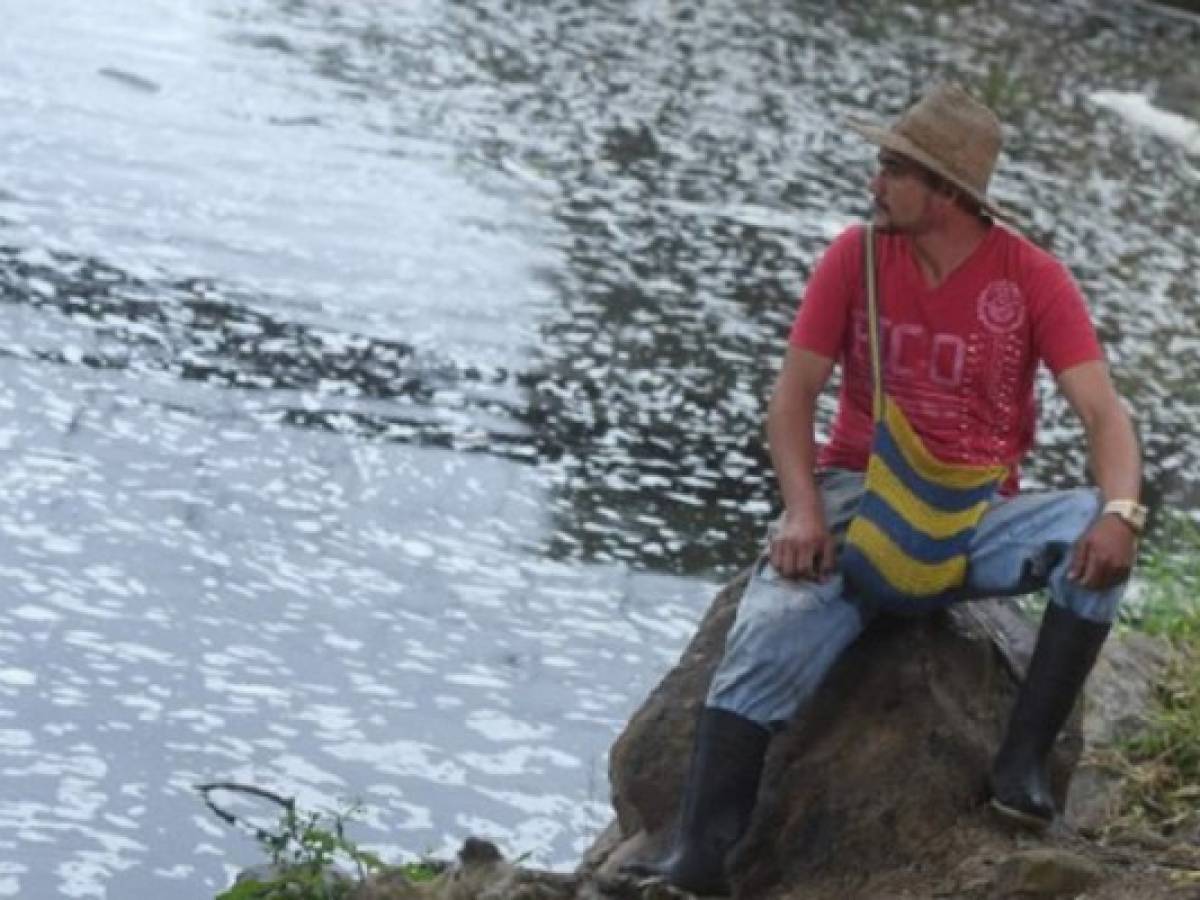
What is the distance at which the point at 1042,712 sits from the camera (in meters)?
6.38

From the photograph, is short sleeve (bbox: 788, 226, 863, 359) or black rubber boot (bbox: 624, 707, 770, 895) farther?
short sleeve (bbox: 788, 226, 863, 359)

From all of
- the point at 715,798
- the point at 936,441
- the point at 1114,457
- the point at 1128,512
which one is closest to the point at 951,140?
the point at 936,441

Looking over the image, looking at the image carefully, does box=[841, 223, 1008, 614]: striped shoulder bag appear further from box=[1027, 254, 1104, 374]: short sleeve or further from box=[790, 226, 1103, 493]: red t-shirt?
box=[1027, 254, 1104, 374]: short sleeve

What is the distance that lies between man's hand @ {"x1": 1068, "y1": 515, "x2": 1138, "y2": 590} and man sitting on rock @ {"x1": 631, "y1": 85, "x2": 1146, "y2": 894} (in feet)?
0.10

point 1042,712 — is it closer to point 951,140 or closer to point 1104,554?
point 1104,554

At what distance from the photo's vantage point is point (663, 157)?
18516 millimetres

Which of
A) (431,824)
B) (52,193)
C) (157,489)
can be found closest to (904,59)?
(52,193)

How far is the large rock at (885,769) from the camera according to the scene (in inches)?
257

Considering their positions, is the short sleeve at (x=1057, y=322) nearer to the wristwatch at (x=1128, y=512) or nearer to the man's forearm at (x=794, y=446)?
the wristwatch at (x=1128, y=512)

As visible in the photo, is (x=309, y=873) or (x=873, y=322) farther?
→ (x=309, y=873)

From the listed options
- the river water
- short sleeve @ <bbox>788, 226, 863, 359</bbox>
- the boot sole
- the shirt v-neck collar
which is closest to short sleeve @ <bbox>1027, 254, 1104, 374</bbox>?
the shirt v-neck collar

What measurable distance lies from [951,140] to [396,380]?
6468mm

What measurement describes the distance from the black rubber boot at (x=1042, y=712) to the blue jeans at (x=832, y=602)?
→ 5 centimetres

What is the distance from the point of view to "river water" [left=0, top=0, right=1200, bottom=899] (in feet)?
28.9
